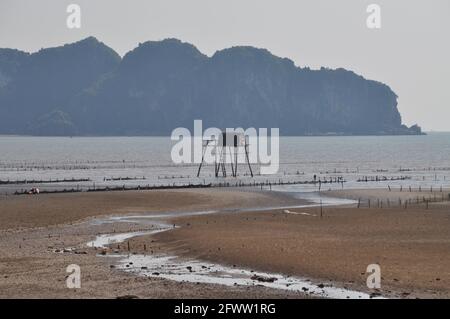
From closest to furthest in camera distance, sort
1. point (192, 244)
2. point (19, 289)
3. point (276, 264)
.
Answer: point (19, 289) → point (276, 264) → point (192, 244)

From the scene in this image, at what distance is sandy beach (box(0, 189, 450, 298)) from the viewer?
27031 millimetres

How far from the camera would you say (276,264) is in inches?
1262

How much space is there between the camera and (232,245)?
3738 centimetres
